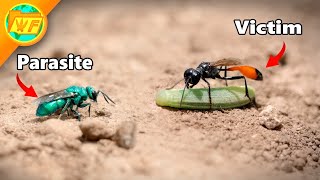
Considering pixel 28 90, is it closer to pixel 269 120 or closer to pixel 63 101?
pixel 63 101

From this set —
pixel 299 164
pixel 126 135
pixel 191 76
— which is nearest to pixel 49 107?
pixel 126 135

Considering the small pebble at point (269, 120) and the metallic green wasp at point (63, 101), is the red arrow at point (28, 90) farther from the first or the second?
the small pebble at point (269, 120)

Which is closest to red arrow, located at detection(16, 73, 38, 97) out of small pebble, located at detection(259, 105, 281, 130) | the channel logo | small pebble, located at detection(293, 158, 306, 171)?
the channel logo

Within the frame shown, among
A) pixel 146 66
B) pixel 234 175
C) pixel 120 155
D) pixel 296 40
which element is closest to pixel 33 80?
pixel 146 66

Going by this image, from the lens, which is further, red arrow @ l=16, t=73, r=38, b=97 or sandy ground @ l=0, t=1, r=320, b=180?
red arrow @ l=16, t=73, r=38, b=97

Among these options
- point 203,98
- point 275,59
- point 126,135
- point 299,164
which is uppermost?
point 275,59

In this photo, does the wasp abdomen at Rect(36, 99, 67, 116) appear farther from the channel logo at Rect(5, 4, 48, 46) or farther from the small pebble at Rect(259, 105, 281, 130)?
the small pebble at Rect(259, 105, 281, 130)

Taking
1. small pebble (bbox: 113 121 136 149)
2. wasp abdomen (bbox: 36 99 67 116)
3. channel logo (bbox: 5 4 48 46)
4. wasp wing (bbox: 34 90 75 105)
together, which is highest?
channel logo (bbox: 5 4 48 46)
